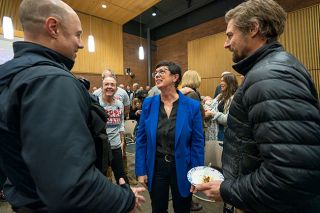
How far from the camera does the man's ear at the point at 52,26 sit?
0.76 m

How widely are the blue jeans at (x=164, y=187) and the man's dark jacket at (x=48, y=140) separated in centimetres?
107

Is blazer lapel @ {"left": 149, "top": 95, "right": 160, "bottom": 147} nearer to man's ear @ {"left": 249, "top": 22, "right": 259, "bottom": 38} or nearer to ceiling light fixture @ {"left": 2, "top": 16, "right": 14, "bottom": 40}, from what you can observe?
man's ear @ {"left": 249, "top": 22, "right": 259, "bottom": 38}

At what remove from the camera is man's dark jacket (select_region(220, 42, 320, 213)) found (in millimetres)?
684

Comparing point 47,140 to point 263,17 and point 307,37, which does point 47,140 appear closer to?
point 263,17

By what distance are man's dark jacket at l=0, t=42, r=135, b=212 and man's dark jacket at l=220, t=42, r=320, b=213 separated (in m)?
0.52

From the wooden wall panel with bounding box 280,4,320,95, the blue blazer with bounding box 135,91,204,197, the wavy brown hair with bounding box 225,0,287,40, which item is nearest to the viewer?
the wavy brown hair with bounding box 225,0,287,40

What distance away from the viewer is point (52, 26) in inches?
30.3

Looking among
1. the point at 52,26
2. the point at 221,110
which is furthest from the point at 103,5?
the point at 52,26

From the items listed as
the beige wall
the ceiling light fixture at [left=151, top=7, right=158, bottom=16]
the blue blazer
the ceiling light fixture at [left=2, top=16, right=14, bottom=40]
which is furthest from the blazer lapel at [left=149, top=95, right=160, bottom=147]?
the ceiling light fixture at [left=151, top=7, right=158, bottom=16]

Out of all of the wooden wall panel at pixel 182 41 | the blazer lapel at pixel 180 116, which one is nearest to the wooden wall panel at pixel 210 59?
the wooden wall panel at pixel 182 41

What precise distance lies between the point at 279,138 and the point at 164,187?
1259mm

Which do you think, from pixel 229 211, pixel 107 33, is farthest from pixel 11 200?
pixel 107 33

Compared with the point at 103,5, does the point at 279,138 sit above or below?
below

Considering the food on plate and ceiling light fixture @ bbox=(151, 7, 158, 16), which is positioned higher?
ceiling light fixture @ bbox=(151, 7, 158, 16)
